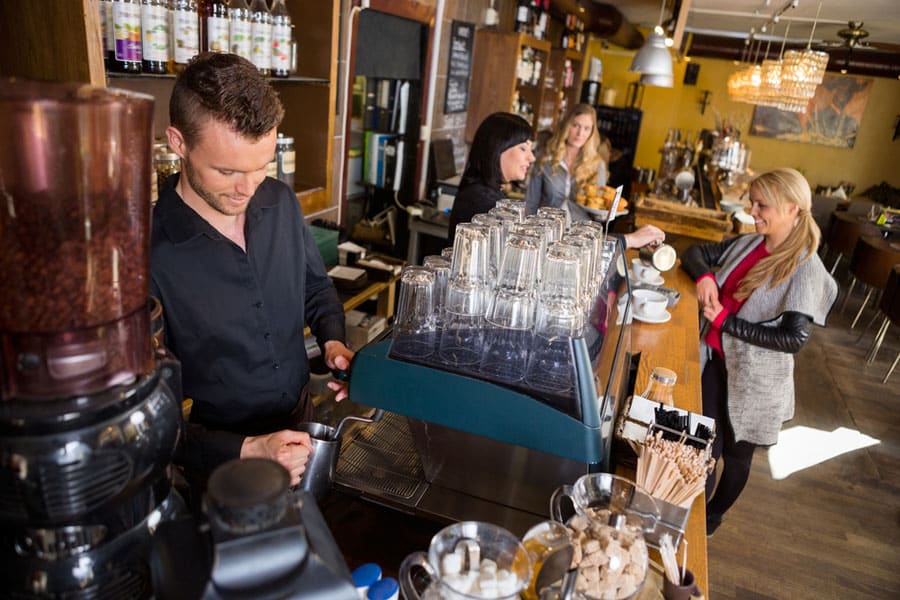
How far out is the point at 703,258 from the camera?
3.19m

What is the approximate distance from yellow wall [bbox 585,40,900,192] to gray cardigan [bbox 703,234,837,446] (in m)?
10.4

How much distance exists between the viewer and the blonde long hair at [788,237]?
8.13 feet

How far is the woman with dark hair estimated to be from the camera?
270cm

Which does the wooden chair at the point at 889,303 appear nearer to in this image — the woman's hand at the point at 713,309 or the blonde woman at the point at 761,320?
the blonde woman at the point at 761,320

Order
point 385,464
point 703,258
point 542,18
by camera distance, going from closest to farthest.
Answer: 1. point 385,464
2. point 703,258
3. point 542,18

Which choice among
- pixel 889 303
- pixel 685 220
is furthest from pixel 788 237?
pixel 889 303

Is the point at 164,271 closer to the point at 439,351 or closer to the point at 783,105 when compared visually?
the point at 439,351

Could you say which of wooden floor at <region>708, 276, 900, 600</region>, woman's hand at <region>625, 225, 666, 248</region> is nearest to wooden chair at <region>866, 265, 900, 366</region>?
wooden floor at <region>708, 276, 900, 600</region>

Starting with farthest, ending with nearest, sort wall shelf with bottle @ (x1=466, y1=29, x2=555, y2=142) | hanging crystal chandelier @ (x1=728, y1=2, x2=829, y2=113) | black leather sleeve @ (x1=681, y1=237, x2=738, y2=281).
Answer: wall shelf with bottle @ (x1=466, y1=29, x2=555, y2=142)
hanging crystal chandelier @ (x1=728, y1=2, x2=829, y2=113)
black leather sleeve @ (x1=681, y1=237, x2=738, y2=281)

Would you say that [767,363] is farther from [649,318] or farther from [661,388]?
[661,388]

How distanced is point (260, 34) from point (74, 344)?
6.38 ft

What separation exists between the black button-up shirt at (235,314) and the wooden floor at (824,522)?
6.94 feet

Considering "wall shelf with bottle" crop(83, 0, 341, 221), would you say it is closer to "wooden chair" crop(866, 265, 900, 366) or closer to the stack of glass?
the stack of glass

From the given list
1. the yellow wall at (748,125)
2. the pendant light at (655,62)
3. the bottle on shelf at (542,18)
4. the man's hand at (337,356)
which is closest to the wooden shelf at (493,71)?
the bottle on shelf at (542,18)
